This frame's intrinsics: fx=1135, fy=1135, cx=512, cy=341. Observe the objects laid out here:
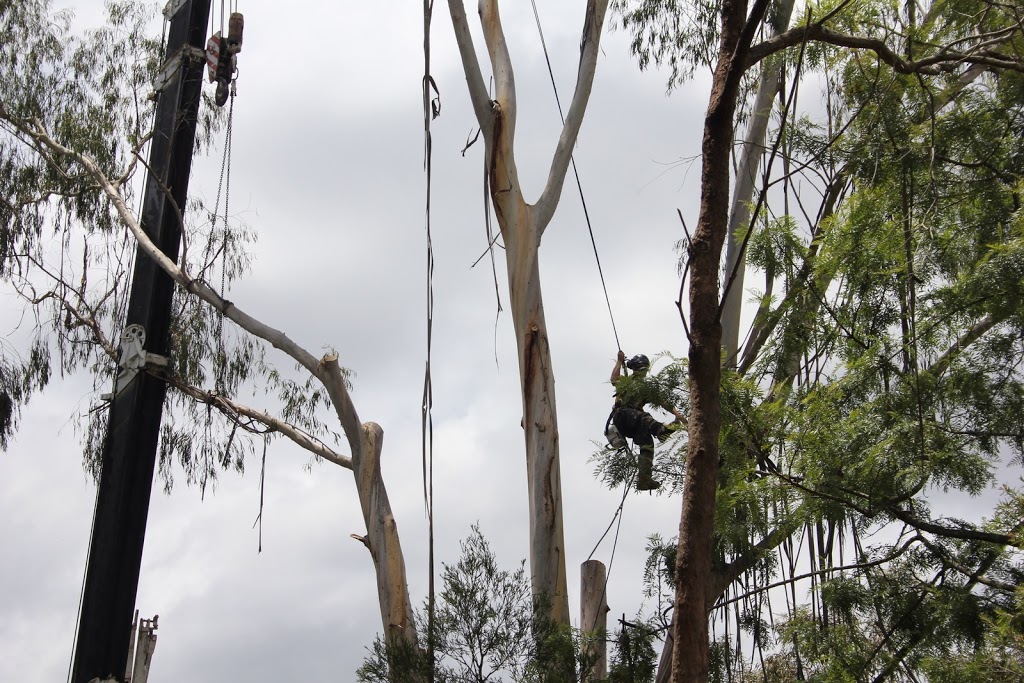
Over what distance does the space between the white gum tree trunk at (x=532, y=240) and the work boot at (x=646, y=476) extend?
119 cm

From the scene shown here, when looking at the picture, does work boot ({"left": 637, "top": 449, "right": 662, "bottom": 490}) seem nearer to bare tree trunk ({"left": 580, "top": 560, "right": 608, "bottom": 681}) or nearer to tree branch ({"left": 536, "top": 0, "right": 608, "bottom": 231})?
bare tree trunk ({"left": 580, "top": 560, "right": 608, "bottom": 681})

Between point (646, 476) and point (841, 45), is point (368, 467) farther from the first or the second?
point (841, 45)

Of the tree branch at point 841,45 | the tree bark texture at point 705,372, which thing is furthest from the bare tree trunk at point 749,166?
the tree bark texture at point 705,372

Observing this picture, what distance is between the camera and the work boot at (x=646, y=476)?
4.11 m

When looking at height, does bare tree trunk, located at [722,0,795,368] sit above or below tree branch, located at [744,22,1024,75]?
above

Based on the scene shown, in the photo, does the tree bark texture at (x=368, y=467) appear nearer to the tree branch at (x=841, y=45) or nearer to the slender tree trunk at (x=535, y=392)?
the slender tree trunk at (x=535, y=392)

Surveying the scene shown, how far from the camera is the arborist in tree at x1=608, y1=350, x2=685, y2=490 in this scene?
3820 mm

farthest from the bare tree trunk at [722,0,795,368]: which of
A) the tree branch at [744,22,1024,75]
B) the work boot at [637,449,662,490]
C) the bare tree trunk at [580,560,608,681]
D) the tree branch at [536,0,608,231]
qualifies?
the tree branch at [744,22,1024,75]

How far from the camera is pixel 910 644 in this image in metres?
4.27

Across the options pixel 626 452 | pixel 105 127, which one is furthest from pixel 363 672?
pixel 105 127

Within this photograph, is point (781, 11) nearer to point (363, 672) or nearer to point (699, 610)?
point (363, 672)

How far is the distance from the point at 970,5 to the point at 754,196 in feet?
7.75

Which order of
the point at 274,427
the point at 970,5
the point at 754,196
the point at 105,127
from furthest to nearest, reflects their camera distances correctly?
the point at 105,127, the point at 274,427, the point at 754,196, the point at 970,5

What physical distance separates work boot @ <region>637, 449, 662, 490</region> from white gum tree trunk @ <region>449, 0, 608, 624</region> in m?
1.19
